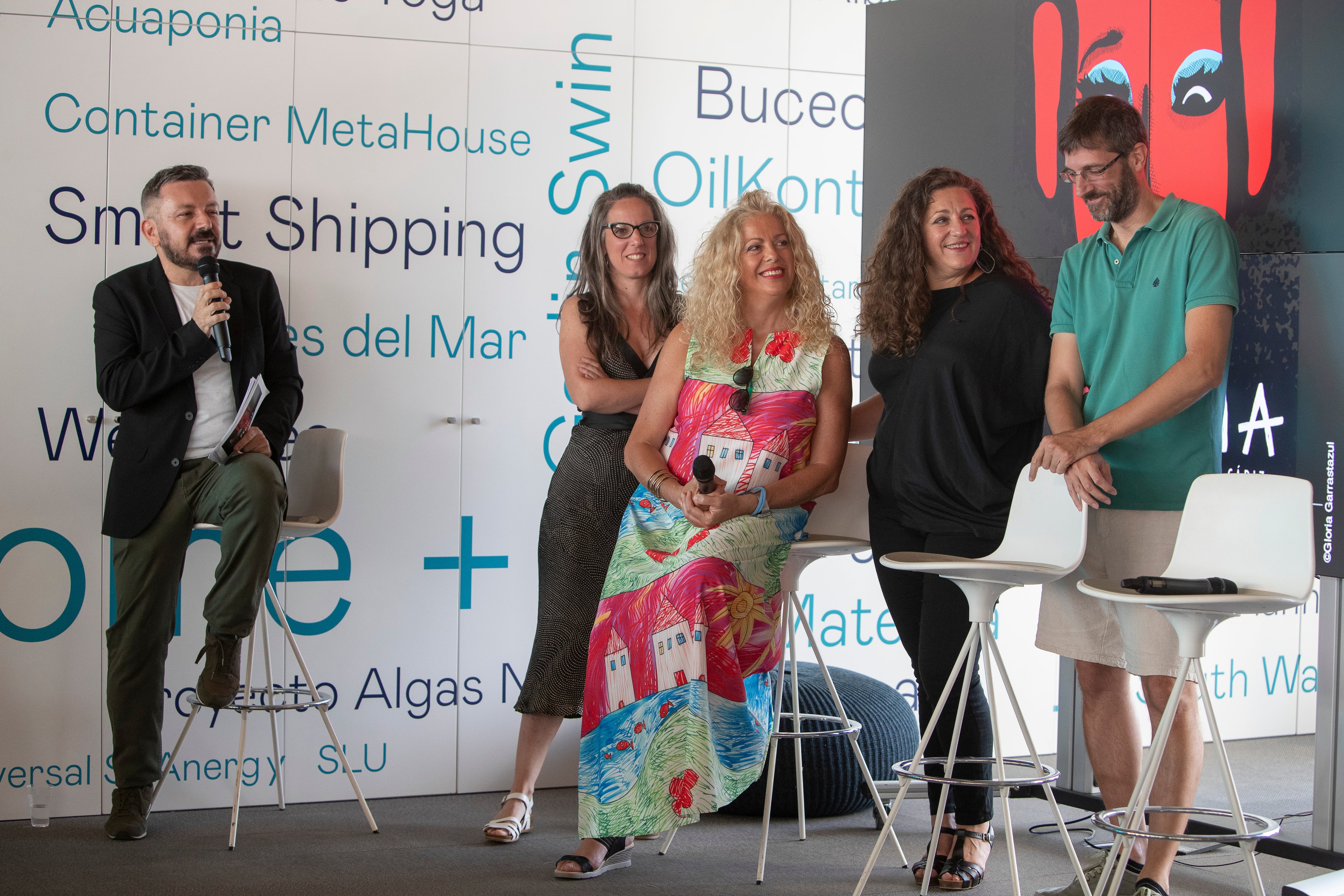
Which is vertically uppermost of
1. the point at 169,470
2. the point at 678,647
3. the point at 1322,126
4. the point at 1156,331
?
the point at 1322,126

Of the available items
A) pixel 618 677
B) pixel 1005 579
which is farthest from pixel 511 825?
pixel 1005 579

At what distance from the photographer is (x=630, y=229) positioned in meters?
3.34

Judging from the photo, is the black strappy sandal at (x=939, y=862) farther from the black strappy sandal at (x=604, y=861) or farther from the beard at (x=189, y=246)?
the beard at (x=189, y=246)

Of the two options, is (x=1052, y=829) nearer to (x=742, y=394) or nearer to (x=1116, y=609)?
(x=1116, y=609)

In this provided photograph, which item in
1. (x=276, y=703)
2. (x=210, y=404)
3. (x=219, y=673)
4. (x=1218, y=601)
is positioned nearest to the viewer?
(x=1218, y=601)

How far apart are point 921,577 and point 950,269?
2.51 feet

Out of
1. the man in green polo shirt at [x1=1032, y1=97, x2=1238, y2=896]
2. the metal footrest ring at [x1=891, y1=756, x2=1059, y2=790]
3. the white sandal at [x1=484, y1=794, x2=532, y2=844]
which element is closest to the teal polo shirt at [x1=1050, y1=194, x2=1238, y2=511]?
the man in green polo shirt at [x1=1032, y1=97, x2=1238, y2=896]

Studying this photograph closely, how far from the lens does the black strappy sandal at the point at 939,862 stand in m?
2.97

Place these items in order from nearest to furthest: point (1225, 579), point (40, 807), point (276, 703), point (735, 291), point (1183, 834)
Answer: point (1225, 579) < point (1183, 834) < point (735, 291) < point (40, 807) < point (276, 703)

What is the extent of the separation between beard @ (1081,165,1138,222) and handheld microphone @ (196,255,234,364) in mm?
2275

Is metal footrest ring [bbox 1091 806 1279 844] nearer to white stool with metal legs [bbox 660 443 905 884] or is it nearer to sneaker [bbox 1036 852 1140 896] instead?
sneaker [bbox 1036 852 1140 896]

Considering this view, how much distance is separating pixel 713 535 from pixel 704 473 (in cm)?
23

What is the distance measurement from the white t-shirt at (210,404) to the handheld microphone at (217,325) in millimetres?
59

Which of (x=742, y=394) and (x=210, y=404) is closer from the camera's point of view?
(x=742, y=394)
